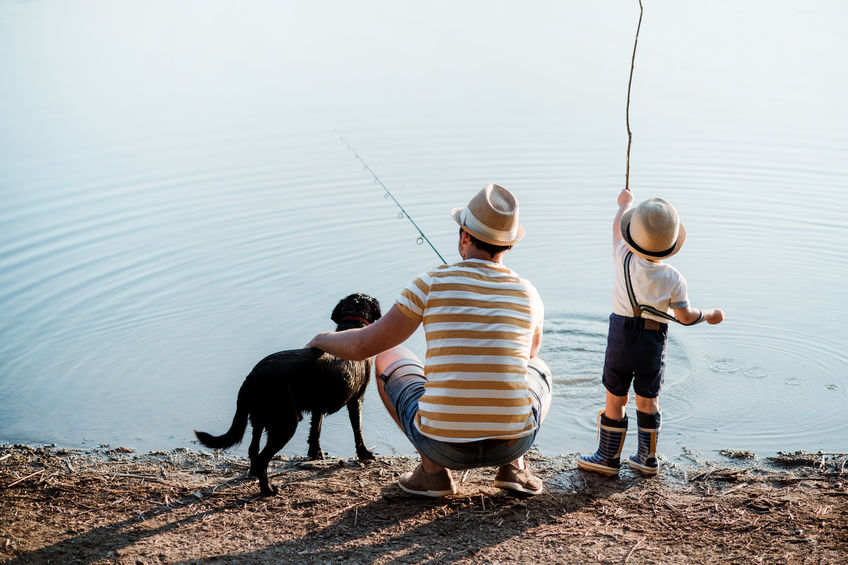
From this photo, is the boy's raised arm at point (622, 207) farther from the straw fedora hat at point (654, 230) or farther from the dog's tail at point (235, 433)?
the dog's tail at point (235, 433)

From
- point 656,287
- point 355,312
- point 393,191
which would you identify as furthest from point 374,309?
point 393,191

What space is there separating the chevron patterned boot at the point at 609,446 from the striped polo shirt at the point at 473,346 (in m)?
0.89

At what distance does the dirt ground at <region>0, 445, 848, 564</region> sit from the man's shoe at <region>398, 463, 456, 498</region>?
42mm

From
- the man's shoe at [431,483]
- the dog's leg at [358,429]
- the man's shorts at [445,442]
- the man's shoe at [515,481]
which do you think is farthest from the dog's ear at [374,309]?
the man's shoe at [515,481]

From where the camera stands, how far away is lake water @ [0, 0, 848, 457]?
5469 mm

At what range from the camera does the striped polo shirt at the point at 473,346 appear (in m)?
3.22

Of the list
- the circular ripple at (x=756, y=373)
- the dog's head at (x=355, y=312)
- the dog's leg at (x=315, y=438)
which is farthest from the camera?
the circular ripple at (x=756, y=373)

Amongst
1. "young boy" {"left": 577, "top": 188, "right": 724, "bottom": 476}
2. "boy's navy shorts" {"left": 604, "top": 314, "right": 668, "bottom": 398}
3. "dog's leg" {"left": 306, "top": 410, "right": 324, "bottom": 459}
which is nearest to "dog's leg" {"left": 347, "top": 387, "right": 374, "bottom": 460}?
Answer: "dog's leg" {"left": 306, "top": 410, "right": 324, "bottom": 459}

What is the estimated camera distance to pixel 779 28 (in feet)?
49.4

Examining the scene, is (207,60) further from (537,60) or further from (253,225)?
(253,225)

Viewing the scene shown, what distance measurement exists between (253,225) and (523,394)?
5.66 m

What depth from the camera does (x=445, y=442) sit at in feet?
10.8

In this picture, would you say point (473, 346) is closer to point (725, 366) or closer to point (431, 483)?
point (431, 483)

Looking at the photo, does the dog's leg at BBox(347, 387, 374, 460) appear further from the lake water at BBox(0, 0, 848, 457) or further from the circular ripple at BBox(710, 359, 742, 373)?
the circular ripple at BBox(710, 359, 742, 373)
